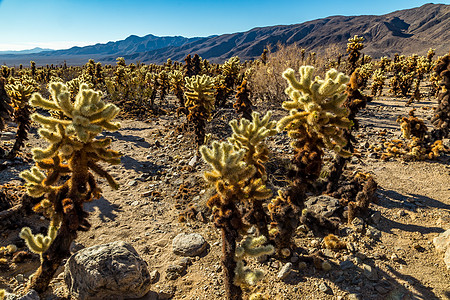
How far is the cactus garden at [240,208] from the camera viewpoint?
3.94 m

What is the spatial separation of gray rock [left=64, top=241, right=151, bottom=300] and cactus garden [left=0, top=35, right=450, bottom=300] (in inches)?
1.3

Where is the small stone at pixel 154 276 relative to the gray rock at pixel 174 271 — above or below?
below

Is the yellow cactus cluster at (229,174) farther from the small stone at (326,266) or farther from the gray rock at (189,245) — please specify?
the gray rock at (189,245)

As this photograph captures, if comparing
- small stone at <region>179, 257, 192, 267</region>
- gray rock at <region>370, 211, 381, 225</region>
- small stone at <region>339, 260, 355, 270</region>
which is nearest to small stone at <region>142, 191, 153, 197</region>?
small stone at <region>179, 257, 192, 267</region>

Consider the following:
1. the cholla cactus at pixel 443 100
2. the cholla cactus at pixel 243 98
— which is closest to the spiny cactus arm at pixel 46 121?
the cholla cactus at pixel 243 98

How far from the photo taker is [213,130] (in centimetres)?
1373

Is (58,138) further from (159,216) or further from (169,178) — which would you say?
(169,178)

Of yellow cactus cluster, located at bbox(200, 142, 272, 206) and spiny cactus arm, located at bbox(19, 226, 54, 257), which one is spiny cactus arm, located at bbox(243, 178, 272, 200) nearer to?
yellow cactus cluster, located at bbox(200, 142, 272, 206)

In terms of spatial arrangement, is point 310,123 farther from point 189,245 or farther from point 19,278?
point 19,278

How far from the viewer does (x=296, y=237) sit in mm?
6168

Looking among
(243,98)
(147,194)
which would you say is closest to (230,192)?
(147,194)

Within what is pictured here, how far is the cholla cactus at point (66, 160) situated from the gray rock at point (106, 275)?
1.18ft

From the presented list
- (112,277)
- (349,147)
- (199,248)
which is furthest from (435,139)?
(112,277)

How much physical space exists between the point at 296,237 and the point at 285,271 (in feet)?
4.50
